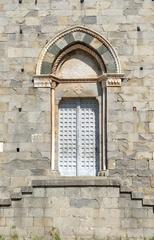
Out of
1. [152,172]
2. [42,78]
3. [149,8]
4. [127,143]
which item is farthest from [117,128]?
[149,8]

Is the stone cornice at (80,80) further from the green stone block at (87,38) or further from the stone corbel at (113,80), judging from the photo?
the green stone block at (87,38)

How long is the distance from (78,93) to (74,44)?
1.62 m

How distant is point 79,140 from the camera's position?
18.8 meters

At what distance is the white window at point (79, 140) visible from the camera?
61.4 feet

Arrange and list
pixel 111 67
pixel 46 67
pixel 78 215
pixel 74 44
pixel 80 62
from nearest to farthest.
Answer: pixel 78 215 → pixel 111 67 → pixel 46 67 → pixel 74 44 → pixel 80 62

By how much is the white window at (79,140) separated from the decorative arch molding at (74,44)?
4.39 ft

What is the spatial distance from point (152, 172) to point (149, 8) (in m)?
5.43

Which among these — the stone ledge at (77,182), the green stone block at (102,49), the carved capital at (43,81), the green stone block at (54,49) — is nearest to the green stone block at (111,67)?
the green stone block at (102,49)

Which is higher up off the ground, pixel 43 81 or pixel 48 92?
pixel 43 81

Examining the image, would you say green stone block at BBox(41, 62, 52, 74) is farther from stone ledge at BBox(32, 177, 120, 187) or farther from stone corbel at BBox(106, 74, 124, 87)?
stone ledge at BBox(32, 177, 120, 187)

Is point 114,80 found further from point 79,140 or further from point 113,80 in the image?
point 79,140

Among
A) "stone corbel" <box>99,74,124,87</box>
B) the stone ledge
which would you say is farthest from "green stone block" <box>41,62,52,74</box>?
the stone ledge

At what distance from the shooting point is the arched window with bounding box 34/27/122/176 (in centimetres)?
1869

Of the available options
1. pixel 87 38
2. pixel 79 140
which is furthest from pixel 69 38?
pixel 79 140
